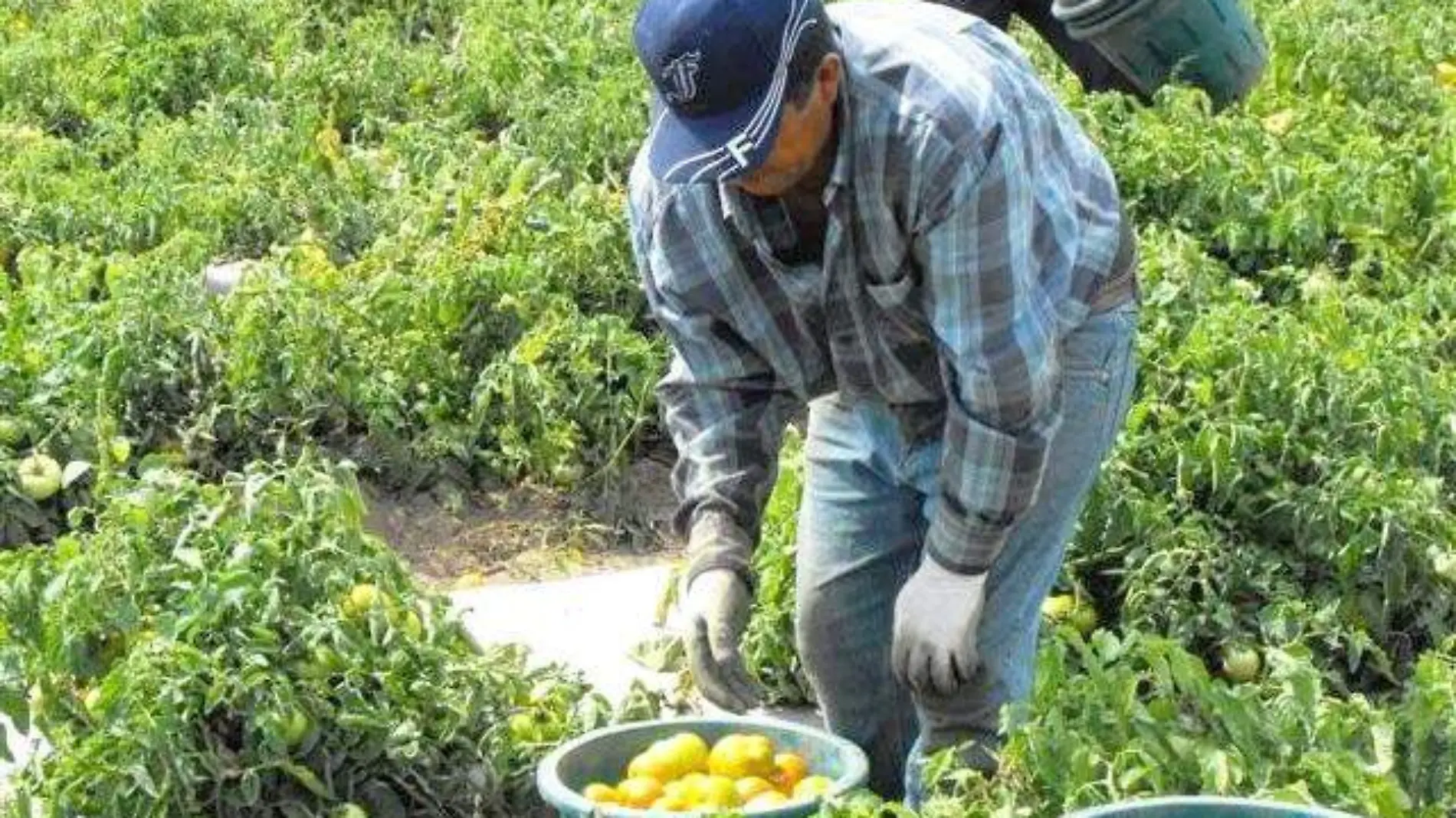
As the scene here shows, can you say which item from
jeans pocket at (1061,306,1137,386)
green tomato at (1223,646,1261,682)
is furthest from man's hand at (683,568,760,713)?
green tomato at (1223,646,1261,682)

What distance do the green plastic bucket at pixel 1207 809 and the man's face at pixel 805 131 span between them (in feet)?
2.85

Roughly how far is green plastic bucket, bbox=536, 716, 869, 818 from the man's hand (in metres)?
0.04

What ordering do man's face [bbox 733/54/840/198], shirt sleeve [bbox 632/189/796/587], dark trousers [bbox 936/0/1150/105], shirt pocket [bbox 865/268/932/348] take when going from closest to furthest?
man's face [bbox 733/54/840/198] → shirt pocket [bbox 865/268/932/348] → shirt sleeve [bbox 632/189/796/587] → dark trousers [bbox 936/0/1150/105]

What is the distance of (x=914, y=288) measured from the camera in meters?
3.91

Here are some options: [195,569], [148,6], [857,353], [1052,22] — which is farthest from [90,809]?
[148,6]

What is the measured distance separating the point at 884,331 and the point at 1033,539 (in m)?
0.43

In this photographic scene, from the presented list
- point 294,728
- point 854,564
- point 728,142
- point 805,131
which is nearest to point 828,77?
point 805,131

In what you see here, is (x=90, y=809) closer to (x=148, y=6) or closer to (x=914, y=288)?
(x=914, y=288)

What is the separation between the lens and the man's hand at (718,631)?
4.30 m

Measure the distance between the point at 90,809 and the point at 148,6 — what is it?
567 cm

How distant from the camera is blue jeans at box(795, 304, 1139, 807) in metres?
4.21

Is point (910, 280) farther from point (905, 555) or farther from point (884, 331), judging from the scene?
point (905, 555)

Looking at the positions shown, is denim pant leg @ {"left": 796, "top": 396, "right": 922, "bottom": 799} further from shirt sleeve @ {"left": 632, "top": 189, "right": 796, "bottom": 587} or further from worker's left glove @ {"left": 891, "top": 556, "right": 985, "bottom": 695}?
worker's left glove @ {"left": 891, "top": 556, "right": 985, "bottom": 695}

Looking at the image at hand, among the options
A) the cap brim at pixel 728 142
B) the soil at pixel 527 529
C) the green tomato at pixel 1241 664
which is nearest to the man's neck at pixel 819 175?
the cap brim at pixel 728 142
